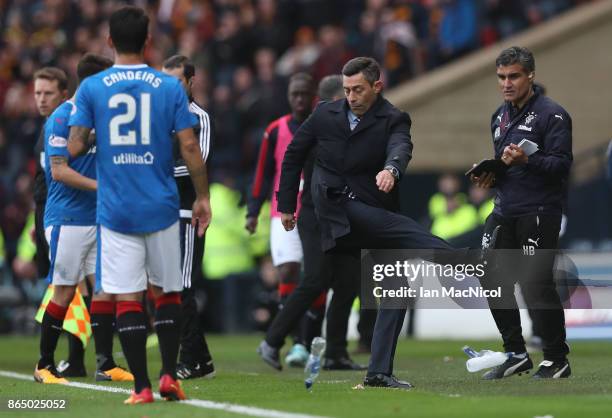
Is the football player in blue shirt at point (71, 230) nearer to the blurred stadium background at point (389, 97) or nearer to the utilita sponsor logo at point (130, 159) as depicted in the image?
the utilita sponsor logo at point (130, 159)

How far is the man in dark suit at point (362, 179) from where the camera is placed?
962 cm

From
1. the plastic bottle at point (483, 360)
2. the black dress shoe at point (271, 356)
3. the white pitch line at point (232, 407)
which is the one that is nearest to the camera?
the white pitch line at point (232, 407)

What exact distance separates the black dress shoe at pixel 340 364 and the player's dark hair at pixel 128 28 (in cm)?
446

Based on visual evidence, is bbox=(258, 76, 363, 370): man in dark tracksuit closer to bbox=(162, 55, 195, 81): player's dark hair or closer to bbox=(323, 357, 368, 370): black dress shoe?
bbox=(323, 357, 368, 370): black dress shoe

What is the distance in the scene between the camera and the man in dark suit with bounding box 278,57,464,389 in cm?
962

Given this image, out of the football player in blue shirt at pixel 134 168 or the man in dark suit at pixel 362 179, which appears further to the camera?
the man in dark suit at pixel 362 179

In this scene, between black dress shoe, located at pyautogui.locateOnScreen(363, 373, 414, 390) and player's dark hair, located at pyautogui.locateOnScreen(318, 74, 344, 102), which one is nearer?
black dress shoe, located at pyautogui.locateOnScreen(363, 373, 414, 390)

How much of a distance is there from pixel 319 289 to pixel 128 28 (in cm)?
396

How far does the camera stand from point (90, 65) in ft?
36.4

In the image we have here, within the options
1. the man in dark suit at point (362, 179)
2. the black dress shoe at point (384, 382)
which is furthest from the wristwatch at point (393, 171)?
the black dress shoe at point (384, 382)

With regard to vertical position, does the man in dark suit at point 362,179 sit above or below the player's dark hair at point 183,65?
below

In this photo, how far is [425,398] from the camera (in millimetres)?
8844

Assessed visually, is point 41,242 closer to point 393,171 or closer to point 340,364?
point 340,364

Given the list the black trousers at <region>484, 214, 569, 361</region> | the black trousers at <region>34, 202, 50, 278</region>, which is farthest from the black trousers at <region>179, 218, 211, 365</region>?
the black trousers at <region>484, 214, 569, 361</region>
